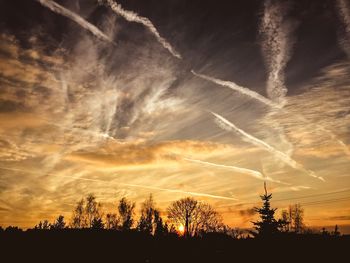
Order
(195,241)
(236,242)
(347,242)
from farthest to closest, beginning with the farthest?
1. (195,241)
2. (236,242)
3. (347,242)

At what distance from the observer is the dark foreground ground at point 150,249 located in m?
34.7

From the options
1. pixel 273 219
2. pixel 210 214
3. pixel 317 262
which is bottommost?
pixel 317 262

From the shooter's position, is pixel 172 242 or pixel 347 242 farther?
pixel 172 242

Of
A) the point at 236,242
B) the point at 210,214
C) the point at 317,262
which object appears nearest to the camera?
the point at 317,262

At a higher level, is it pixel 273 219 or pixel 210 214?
pixel 210 214

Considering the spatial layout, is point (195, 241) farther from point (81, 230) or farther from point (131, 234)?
point (81, 230)

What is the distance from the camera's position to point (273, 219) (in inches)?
1587

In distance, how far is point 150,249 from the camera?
138 feet

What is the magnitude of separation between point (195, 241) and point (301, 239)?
1529cm

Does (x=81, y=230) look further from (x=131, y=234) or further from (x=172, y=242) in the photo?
(x=172, y=242)

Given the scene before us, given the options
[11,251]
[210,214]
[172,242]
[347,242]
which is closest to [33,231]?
[11,251]

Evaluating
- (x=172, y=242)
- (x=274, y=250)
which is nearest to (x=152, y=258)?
(x=172, y=242)

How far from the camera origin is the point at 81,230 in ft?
143

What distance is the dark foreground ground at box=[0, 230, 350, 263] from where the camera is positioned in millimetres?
34719
